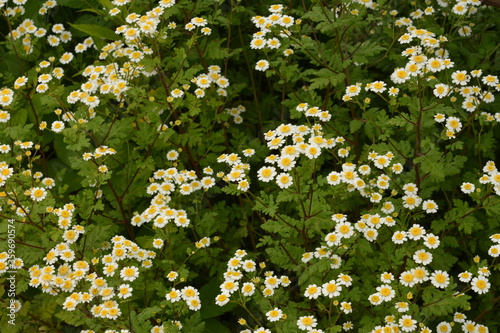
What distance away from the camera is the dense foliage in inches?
96.7

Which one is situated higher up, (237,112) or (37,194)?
(37,194)

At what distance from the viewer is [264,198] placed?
8.48ft

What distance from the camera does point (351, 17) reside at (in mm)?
2885

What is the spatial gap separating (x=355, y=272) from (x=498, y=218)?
2.29 ft

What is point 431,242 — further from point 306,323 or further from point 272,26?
point 272,26

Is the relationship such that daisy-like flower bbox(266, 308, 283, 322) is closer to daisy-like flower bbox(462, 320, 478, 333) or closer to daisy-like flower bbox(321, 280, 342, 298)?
daisy-like flower bbox(321, 280, 342, 298)

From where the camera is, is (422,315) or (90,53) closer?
(422,315)

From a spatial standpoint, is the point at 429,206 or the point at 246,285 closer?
the point at 246,285

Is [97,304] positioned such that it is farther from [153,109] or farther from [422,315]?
[422,315]

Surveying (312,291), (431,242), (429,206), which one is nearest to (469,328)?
(431,242)

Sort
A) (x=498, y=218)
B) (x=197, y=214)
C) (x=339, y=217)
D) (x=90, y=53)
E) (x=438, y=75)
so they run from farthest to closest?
(x=90, y=53), (x=438, y=75), (x=197, y=214), (x=498, y=218), (x=339, y=217)

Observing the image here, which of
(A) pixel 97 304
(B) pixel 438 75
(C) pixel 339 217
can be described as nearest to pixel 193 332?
(A) pixel 97 304

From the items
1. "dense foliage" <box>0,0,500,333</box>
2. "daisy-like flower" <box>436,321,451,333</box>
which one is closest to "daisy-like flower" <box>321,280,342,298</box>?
"dense foliage" <box>0,0,500,333</box>

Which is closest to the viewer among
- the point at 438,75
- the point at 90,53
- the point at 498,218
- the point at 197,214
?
the point at 498,218
